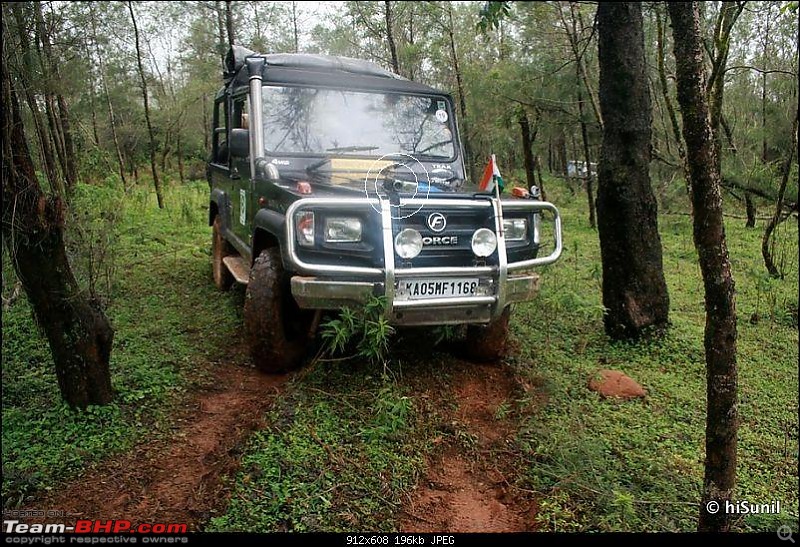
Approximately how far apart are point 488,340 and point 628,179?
193 cm

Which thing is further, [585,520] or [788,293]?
[788,293]

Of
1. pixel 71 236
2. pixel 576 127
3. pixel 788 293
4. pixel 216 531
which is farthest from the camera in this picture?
pixel 576 127

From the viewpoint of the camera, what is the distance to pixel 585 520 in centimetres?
291

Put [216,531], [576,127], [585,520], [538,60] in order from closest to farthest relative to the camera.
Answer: [216,531] < [585,520] < [538,60] < [576,127]

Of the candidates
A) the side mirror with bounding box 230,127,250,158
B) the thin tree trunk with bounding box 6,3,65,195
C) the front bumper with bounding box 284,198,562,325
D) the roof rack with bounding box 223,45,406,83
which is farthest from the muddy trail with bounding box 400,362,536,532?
the roof rack with bounding box 223,45,406,83

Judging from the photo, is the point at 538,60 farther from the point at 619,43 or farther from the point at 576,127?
the point at 619,43

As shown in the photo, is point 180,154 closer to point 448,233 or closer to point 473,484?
point 448,233

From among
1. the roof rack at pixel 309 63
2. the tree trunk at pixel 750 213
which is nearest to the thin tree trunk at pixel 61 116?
the roof rack at pixel 309 63

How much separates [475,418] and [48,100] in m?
4.66

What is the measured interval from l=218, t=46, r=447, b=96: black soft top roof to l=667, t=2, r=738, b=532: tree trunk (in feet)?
9.35

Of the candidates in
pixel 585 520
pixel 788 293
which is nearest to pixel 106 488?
pixel 585 520

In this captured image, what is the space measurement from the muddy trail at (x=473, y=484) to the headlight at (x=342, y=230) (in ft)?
3.95

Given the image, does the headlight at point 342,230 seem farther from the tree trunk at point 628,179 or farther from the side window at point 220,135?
the side window at point 220,135

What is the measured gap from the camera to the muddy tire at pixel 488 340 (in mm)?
4664
